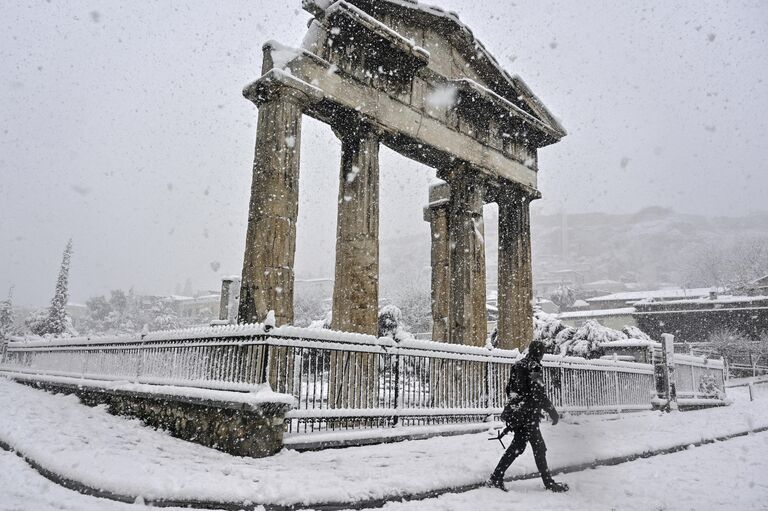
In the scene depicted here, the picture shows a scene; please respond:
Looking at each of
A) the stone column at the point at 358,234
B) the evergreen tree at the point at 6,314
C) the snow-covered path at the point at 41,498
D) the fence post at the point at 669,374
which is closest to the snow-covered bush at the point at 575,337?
the fence post at the point at 669,374

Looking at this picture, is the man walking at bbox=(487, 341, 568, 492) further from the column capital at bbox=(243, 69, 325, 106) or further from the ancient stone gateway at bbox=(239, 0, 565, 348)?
the column capital at bbox=(243, 69, 325, 106)

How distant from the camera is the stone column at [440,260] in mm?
13844

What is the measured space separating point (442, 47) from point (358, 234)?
580 cm

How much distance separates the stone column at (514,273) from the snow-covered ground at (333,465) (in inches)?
212

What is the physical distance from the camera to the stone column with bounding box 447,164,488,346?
13.2 m

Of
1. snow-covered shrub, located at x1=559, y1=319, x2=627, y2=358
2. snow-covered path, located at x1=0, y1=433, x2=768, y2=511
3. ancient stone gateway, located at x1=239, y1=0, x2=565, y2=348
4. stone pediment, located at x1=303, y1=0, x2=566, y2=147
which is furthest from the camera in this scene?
snow-covered shrub, located at x1=559, y1=319, x2=627, y2=358

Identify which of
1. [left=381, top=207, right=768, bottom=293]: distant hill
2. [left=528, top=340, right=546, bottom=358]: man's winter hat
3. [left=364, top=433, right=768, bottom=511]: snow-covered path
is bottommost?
[left=364, top=433, right=768, bottom=511]: snow-covered path

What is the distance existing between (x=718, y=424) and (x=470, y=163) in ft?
28.7

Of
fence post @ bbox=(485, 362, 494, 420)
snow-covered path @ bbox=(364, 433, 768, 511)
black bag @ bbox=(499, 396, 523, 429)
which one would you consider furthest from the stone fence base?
fence post @ bbox=(485, 362, 494, 420)

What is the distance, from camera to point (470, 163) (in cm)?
1355

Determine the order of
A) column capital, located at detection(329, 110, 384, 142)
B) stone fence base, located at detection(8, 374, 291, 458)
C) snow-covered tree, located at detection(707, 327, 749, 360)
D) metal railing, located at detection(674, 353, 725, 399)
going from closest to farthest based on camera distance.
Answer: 1. stone fence base, located at detection(8, 374, 291, 458)
2. column capital, located at detection(329, 110, 384, 142)
3. metal railing, located at detection(674, 353, 725, 399)
4. snow-covered tree, located at detection(707, 327, 749, 360)

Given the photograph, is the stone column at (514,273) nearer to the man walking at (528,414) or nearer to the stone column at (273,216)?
the stone column at (273,216)

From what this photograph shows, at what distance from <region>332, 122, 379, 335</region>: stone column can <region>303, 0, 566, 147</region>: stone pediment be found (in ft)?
6.92

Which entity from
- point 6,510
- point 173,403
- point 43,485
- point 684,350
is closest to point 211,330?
point 173,403
